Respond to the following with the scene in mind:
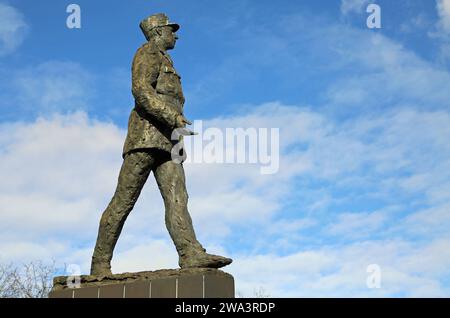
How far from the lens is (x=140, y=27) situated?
28.0 ft

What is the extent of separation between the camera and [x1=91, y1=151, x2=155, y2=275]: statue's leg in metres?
7.96

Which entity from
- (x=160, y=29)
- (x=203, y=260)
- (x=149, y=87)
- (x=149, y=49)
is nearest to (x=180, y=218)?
(x=203, y=260)

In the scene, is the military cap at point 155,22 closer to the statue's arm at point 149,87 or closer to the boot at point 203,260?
the statue's arm at point 149,87

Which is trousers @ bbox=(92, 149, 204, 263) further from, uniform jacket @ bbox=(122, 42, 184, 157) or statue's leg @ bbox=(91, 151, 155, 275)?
uniform jacket @ bbox=(122, 42, 184, 157)

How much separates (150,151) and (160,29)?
177cm

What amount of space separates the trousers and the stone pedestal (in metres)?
0.51

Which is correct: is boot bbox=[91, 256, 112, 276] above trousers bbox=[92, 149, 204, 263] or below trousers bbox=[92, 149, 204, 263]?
below

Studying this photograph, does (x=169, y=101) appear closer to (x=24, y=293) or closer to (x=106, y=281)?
(x=106, y=281)

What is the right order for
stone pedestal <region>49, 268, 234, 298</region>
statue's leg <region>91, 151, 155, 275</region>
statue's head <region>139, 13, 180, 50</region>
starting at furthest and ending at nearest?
statue's head <region>139, 13, 180, 50</region> < statue's leg <region>91, 151, 155, 275</region> < stone pedestal <region>49, 268, 234, 298</region>

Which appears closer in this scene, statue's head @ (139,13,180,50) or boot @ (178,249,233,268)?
boot @ (178,249,233,268)

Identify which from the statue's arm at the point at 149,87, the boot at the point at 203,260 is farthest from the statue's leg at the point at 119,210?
the boot at the point at 203,260

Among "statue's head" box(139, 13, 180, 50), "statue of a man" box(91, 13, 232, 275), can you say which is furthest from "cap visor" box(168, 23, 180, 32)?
"statue of a man" box(91, 13, 232, 275)

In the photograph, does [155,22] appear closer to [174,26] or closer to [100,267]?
[174,26]
